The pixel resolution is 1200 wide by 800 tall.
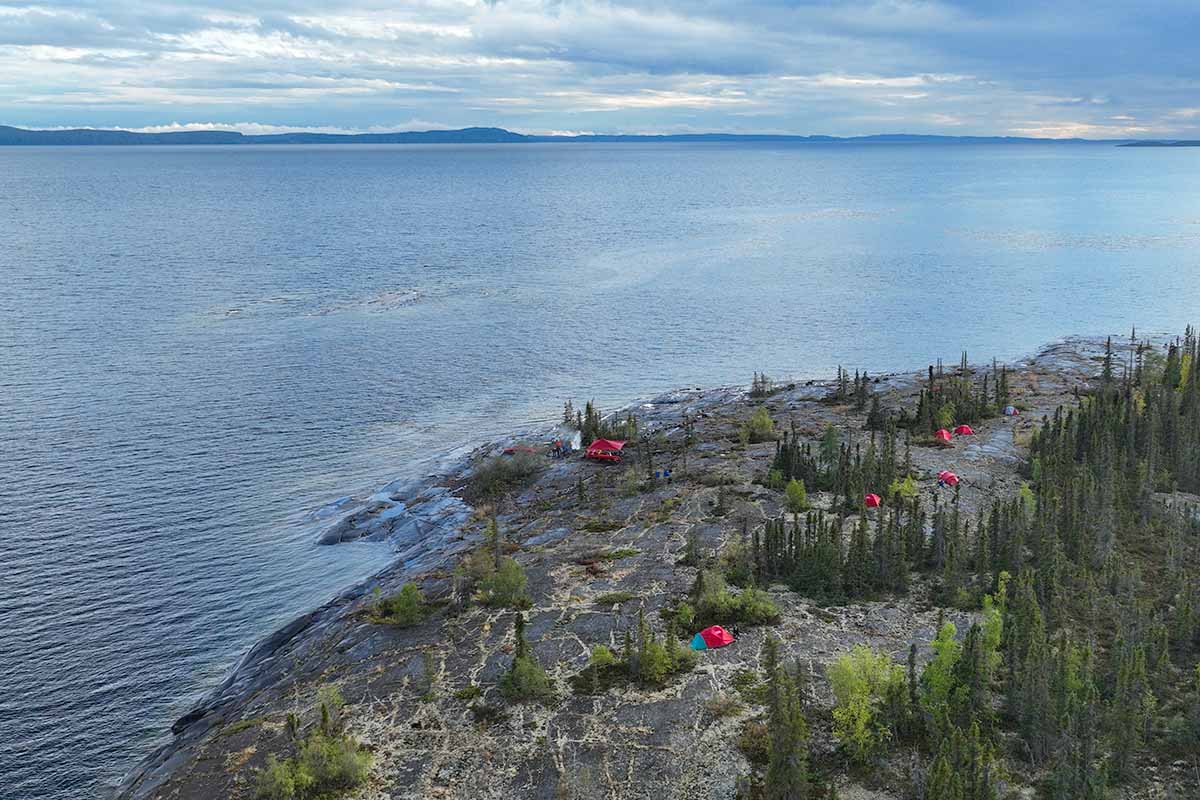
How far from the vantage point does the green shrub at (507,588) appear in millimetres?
44531

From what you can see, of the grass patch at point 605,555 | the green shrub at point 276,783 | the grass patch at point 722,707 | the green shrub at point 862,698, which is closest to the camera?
the green shrub at point 276,783

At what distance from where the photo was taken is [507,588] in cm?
4456

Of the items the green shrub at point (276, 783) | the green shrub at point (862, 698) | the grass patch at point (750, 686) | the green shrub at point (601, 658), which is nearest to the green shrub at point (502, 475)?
the green shrub at point (601, 658)

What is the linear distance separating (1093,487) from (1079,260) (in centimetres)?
12201

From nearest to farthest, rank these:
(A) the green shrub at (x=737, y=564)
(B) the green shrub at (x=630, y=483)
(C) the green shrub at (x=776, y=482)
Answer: (A) the green shrub at (x=737, y=564) < (C) the green shrub at (x=776, y=482) < (B) the green shrub at (x=630, y=483)

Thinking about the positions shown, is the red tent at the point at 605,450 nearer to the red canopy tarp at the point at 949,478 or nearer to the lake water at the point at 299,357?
the lake water at the point at 299,357

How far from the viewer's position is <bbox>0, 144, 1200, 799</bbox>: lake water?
4516 centimetres

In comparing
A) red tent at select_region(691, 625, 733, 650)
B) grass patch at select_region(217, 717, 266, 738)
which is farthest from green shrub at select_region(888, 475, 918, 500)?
grass patch at select_region(217, 717, 266, 738)

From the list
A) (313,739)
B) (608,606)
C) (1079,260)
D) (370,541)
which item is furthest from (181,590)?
(1079,260)

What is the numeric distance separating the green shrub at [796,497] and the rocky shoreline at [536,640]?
48.9 inches

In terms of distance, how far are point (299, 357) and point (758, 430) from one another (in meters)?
49.0

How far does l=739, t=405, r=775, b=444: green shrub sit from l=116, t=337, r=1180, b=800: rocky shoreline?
1738mm

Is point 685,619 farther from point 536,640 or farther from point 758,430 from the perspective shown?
point 758,430

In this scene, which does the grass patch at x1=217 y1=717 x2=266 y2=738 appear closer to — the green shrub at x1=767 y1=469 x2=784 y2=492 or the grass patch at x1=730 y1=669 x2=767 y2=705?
the grass patch at x1=730 y1=669 x2=767 y2=705
